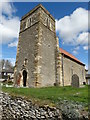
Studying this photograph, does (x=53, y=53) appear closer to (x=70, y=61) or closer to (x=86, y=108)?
(x=70, y=61)

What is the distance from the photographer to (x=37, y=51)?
1539 cm

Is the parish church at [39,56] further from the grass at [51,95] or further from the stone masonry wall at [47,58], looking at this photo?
the grass at [51,95]

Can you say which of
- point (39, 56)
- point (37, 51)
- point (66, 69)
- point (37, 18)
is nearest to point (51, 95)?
point (39, 56)

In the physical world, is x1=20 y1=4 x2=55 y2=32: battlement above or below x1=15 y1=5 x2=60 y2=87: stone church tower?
above

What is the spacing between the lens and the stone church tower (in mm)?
15141

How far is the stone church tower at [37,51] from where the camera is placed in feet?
49.7

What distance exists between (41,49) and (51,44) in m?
3.37

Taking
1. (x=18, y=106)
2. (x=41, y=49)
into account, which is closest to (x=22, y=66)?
(x=41, y=49)

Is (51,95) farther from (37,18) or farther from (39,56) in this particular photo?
(37,18)

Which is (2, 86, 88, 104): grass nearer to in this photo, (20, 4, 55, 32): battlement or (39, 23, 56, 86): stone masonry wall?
(39, 23, 56, 86): stone masonry wall

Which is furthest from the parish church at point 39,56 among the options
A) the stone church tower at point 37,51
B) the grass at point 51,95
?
the grass at point 51,95

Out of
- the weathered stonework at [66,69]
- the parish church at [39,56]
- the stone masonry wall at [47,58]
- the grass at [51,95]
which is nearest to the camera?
the grass at [51,95]

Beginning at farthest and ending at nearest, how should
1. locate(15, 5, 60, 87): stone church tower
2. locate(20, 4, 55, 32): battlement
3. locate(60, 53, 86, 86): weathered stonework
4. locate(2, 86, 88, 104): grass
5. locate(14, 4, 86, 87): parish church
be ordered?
locate(60, 53, 86, 86): weathered stonework, locate(20, 4, 55, 32): battlement, locate(14, 4, 86, 87): parish church, locate(15, 5, 60, 87): stone church tower, locate(2, 86, 88, 104): grass

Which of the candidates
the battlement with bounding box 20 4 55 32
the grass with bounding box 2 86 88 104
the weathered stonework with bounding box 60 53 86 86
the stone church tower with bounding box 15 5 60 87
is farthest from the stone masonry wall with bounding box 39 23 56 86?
the grass with bounding box 2 86 88 104
